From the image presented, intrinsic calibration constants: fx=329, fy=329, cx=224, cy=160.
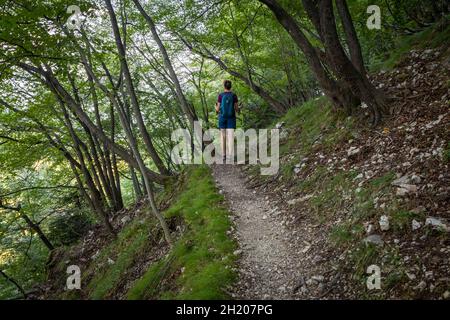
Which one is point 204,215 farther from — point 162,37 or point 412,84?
point 162,37

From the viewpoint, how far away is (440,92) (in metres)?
6.79

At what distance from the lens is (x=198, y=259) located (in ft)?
20.9

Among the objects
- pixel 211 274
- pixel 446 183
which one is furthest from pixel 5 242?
pixel 446 183

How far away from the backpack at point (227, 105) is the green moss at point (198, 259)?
268 cm

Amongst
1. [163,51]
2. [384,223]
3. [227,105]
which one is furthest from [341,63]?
[163,51]

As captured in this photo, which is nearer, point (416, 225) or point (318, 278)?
point (416, 225)

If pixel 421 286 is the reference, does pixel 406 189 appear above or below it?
above

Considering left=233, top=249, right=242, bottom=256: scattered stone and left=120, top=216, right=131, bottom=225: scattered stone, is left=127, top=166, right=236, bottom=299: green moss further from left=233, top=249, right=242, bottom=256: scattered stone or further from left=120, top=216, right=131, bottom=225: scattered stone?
left=120, top=216, right=131, bottom=225: scattered stone

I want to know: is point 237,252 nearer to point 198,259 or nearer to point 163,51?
point 198,259

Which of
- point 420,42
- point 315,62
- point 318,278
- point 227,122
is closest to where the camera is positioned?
point 318,278

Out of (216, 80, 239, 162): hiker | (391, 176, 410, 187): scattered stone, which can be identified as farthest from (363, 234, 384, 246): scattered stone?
(216, 80, 239, 162): hiker

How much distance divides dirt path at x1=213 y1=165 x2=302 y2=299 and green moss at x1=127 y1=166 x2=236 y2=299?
0.86 ft

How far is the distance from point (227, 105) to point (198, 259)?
5682mm

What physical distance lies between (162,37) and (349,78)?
1176 centimetres
